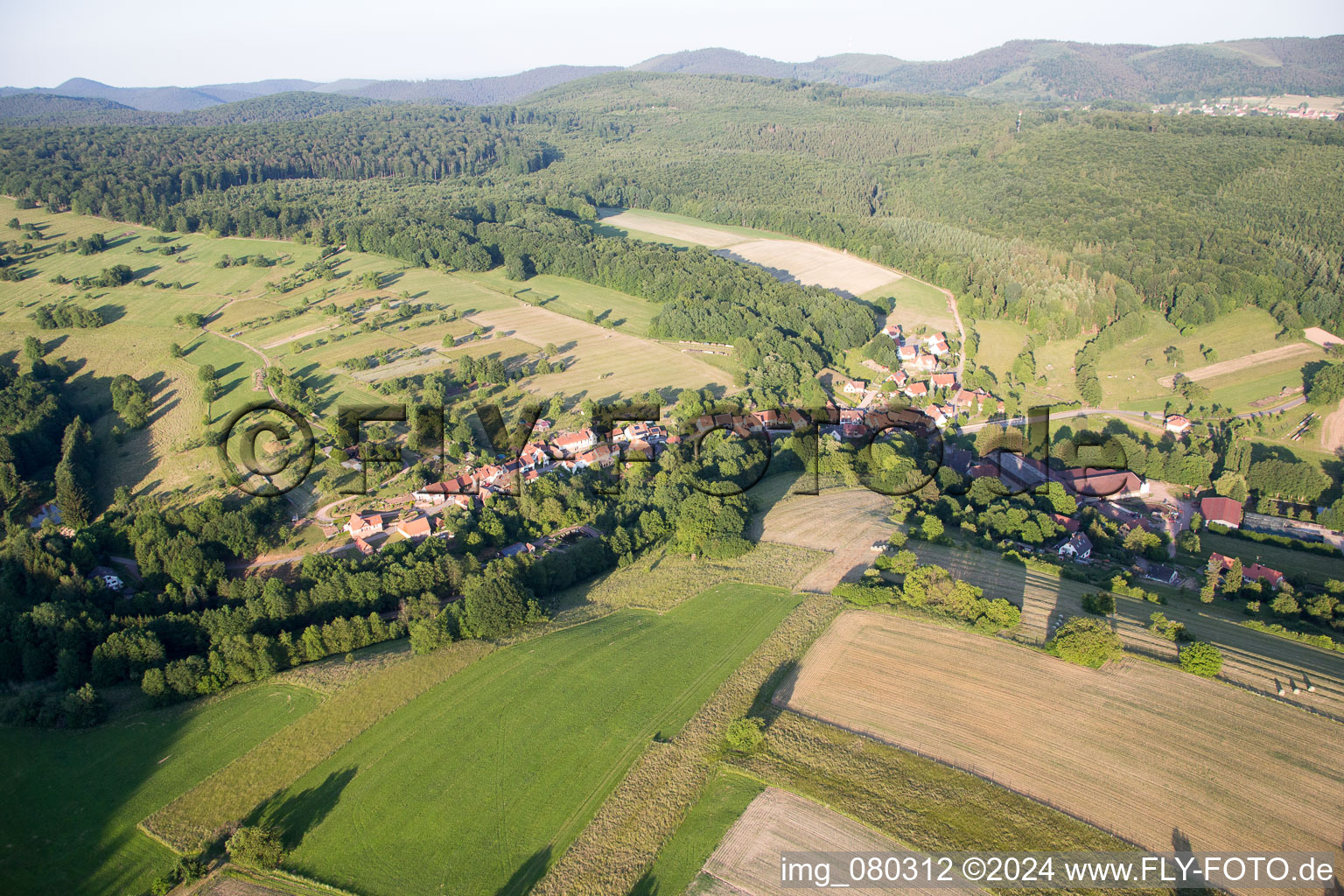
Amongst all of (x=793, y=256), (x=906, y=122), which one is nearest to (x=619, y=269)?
(x=793, y=256)

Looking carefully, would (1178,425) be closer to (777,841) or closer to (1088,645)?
(1088,645)

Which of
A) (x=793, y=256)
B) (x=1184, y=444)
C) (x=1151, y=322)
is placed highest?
(x=793, y=256)

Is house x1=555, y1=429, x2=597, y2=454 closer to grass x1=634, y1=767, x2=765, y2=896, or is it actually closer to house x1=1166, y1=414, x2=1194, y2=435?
grass x1=634, y1=767, x2=765, y2=896

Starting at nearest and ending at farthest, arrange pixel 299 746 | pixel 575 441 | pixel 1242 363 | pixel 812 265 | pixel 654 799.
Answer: pixel 654 799, pixel 299 746, pixel 575 441, pixel 1242 363, pixel 812 265

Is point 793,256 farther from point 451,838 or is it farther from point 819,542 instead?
point 451,838

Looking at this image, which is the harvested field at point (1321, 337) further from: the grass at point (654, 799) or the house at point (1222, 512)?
the grass at point (654, 799)

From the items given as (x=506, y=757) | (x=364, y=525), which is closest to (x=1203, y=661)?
(x=506, y=757)
